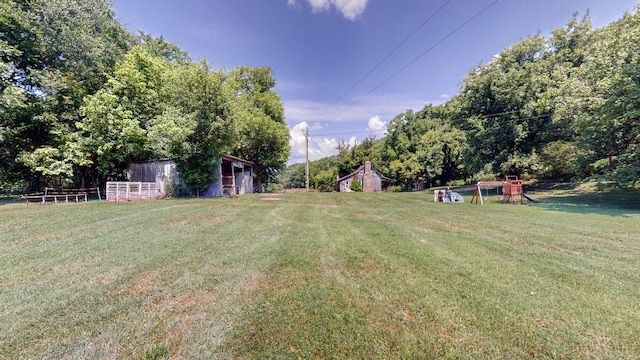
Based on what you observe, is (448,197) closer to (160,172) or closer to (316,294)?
(316,294)

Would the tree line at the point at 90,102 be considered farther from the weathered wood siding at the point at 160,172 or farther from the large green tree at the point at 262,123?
the large green tree at the point at 262,123

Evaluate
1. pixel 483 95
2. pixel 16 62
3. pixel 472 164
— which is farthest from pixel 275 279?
pixel 483 95

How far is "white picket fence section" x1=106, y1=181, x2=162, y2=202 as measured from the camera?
1229cm

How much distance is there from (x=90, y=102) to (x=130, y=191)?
545cm

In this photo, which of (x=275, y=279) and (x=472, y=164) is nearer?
(x=275, y=279)

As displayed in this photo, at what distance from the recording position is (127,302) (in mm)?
2922

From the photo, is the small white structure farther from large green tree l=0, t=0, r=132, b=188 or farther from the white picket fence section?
large green tree l=0, t=0, r=132, b=188

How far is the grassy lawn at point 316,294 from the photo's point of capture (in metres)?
2.21

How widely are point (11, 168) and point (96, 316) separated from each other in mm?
21679

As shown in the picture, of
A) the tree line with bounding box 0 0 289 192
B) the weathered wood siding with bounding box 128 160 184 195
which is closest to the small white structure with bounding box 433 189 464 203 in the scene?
the tree line with bounding box 0 0 289 192

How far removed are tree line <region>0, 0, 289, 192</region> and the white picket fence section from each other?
2.07 metres

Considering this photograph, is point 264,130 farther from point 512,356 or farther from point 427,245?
point 512,356

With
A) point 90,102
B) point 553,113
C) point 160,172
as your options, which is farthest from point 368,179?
point 90,102

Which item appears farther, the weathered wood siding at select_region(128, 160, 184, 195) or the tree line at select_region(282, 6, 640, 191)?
the weathered wood siding at select_region(128, 160, 184, 195)
